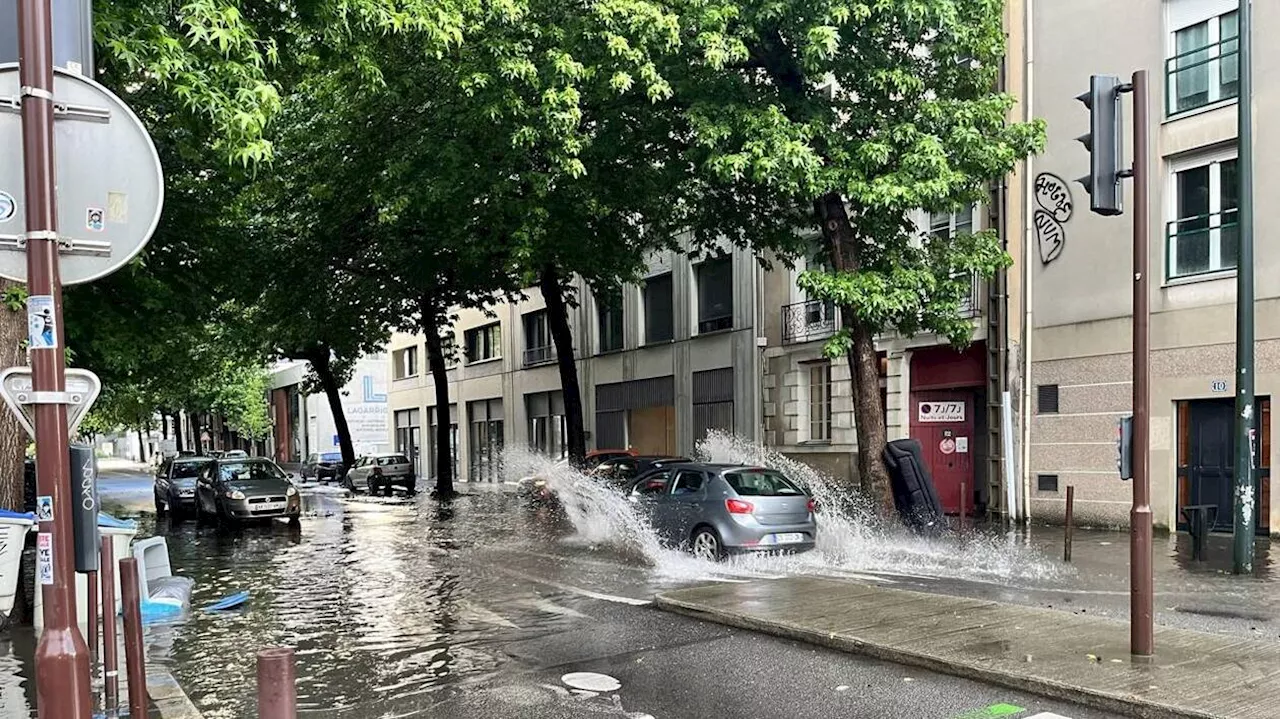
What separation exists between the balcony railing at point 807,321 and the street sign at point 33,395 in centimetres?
1944

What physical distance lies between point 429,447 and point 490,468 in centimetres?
807

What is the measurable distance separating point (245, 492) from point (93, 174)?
18682 millimetres

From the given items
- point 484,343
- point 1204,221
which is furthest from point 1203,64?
point 484,343

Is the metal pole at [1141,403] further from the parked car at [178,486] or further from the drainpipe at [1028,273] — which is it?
the parked car at [178,486]

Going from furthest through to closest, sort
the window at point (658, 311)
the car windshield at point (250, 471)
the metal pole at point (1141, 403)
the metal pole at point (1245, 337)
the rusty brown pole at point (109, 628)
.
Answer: the window at point (658, 311) < the car windshield at point (250, 471) < the metal pole at point (1245, 337) < the metal pole at point (1141, 403) < the rusty brown pole at point (109, 628)

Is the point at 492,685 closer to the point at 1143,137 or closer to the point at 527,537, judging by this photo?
the point at 1143,137

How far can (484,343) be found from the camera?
41.3m

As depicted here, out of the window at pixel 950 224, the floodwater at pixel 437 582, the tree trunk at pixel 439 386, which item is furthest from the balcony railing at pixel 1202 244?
the tree trunk at pixel 439 386

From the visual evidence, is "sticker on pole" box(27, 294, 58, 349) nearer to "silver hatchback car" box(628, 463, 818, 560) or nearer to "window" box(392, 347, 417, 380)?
"silver hatchback car" box(628, 463, 818, 560)

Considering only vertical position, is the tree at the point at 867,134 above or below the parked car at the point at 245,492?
above

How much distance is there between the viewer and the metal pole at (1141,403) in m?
6.90

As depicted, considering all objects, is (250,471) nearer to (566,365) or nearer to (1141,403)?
(566,365)

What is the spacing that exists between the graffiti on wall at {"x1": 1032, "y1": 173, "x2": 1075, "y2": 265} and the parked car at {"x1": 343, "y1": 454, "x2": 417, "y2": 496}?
22.2 metres

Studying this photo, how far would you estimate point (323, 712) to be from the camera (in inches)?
265
